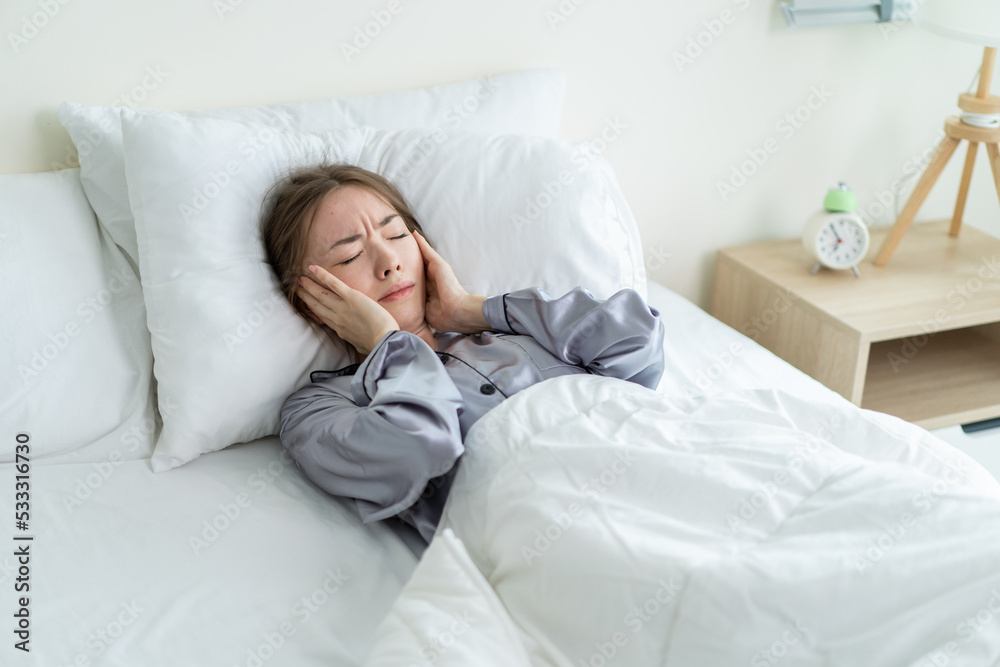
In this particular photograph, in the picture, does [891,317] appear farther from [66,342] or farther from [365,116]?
[66,342]

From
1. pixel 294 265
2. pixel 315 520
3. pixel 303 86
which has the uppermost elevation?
pixel 303 86

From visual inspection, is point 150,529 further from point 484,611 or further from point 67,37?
point 67,37

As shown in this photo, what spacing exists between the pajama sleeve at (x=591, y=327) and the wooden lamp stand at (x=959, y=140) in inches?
35.5

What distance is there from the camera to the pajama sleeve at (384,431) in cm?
108

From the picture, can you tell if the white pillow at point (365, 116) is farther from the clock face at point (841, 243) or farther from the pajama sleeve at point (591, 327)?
the clock face at point (841, 243)

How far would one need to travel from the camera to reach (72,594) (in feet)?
3.33

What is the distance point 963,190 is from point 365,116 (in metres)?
1.51

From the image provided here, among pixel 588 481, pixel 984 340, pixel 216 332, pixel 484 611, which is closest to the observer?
pixel 484 611

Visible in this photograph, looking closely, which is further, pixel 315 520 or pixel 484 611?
pixel 315 520

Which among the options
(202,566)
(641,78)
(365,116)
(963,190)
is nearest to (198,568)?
(202,566)

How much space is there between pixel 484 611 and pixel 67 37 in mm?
1201

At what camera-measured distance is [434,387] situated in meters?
1.15

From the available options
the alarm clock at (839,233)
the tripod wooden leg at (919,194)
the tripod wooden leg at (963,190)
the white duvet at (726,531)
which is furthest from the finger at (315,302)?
the tripod wooden leg at (963,190)

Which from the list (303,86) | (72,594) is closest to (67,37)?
(303,86)
